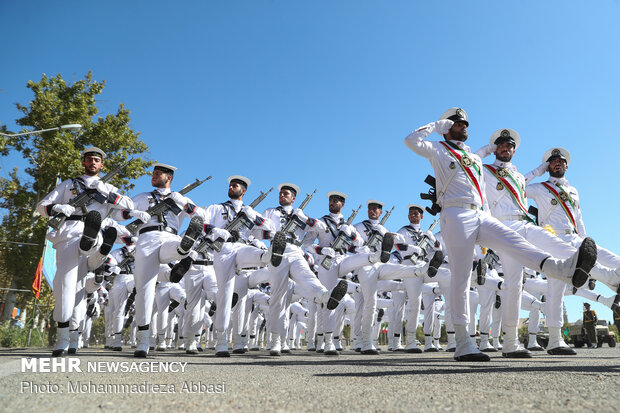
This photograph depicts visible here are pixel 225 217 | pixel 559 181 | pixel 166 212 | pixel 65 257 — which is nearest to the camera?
pixel 65 257

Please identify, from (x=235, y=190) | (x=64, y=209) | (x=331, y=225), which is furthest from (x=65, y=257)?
(x=331, y=225)

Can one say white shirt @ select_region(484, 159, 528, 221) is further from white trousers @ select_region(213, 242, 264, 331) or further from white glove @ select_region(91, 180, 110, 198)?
white glove @ select_region(91, 180, 110, 198)

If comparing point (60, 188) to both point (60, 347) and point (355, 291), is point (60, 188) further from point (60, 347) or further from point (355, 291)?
point (355, 291)

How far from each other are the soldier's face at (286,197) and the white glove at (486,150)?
13.7 feet

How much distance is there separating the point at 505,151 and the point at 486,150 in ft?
0.99

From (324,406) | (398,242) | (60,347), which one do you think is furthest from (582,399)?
(398,242)

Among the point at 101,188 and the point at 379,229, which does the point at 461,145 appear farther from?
the point at 379,229

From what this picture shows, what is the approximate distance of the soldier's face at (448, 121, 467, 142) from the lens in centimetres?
578

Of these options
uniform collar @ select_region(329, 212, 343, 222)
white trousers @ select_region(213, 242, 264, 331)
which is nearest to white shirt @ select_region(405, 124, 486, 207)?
white trousers @ select_region(213, 242, 264, 331)

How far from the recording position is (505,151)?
687 centimetres

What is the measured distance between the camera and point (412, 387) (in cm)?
306

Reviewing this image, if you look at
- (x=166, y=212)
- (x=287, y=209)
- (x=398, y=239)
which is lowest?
(x=166, y=212)

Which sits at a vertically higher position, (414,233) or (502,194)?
(502,194)

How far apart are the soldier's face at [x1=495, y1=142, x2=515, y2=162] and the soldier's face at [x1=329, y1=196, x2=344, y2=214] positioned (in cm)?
448
